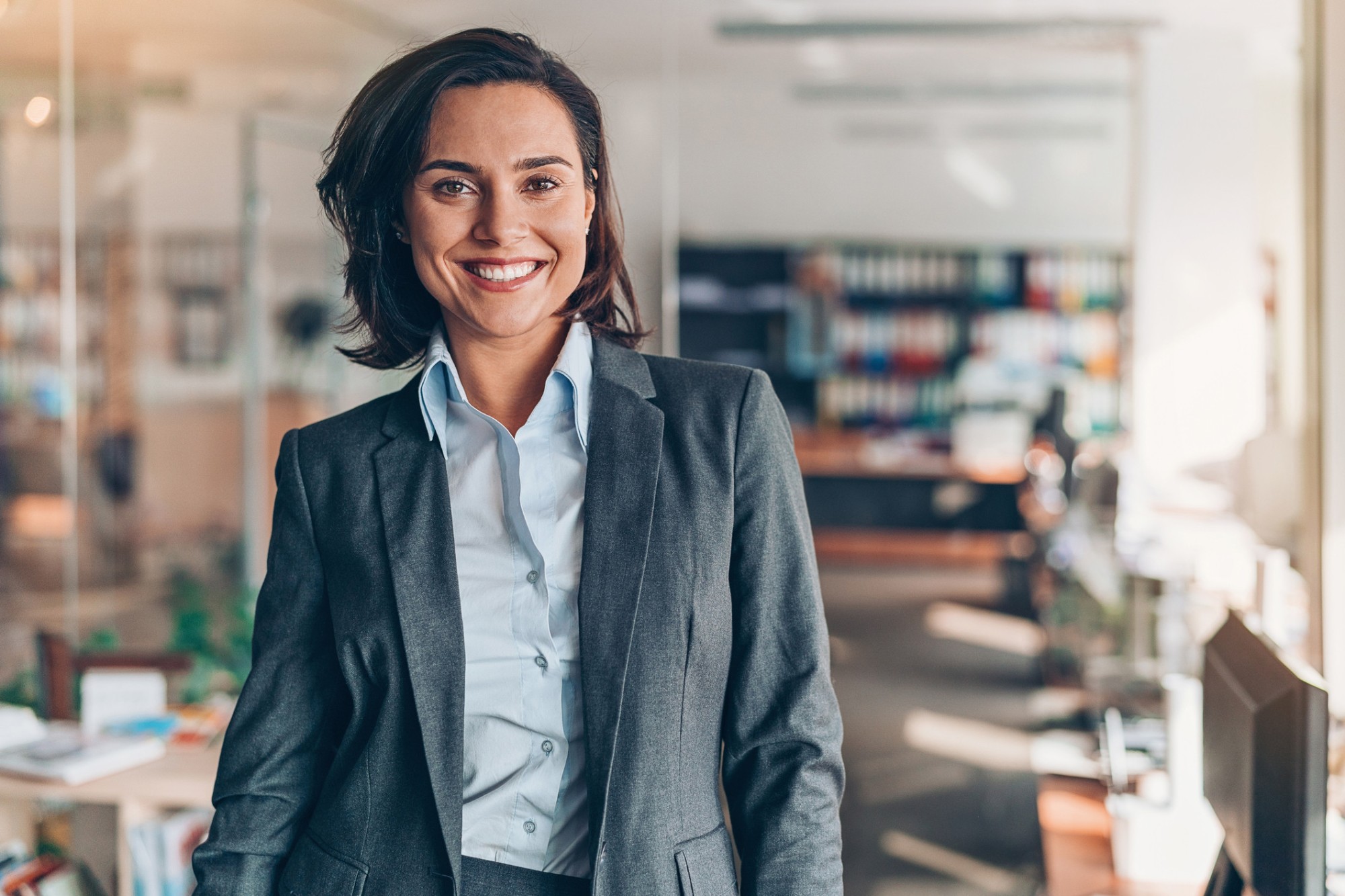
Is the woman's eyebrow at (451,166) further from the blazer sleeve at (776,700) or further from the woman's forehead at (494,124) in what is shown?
the blazer sleeve at (776,700)

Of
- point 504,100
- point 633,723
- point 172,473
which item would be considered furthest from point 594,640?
point 172,473

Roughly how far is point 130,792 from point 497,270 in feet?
5.04

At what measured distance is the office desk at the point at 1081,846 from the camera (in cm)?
229

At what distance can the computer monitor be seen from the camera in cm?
143

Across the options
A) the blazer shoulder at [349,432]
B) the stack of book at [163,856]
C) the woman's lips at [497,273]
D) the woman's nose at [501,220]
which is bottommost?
the stack of book at [163,856]

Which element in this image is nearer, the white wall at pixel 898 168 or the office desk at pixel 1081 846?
the office desk at pixel 1081 846

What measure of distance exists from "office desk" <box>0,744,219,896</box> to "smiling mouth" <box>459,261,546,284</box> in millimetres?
1409

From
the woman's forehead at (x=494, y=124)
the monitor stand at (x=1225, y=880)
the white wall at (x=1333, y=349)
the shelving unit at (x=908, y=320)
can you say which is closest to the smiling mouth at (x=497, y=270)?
the woman's forehead at (x=494, y=124)

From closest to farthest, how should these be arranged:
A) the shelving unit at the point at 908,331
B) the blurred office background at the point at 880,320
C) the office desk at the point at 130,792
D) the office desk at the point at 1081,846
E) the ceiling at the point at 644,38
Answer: the office desk at the point at 130,792 → the office desk at the point at 1081,846 → the blurred office background at the point at 880,320 → the ceiling at the point at 644,38 → the shelving unit at the point at 908,331

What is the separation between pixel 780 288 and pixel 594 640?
867cm

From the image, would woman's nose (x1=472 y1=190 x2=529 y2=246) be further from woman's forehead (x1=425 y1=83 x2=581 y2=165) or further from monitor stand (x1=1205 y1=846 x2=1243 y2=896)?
monitor stand (x1=1205 y1=846 x2=1243 y2=896)

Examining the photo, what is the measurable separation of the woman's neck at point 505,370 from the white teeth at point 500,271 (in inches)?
3.9

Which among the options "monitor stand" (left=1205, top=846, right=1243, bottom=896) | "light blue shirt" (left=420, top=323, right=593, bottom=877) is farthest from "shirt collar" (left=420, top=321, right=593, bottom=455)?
"monitor stand" (left=1205, top=846, right=1243, bottom=896)

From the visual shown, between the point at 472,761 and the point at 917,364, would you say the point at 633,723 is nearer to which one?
the point at 472,761
